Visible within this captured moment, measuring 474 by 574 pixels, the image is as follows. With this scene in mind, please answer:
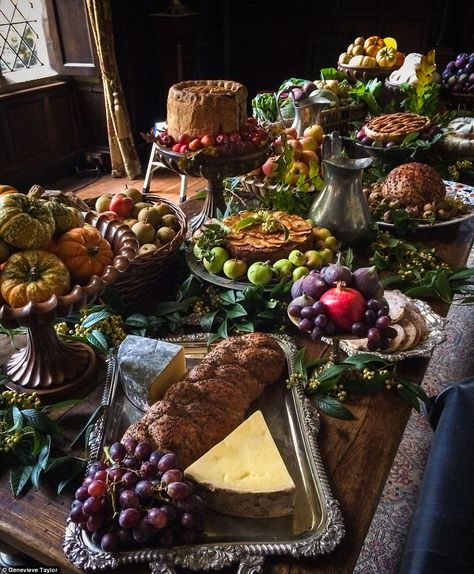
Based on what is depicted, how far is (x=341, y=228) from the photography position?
1.43 m

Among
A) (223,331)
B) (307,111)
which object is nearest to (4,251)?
(223,331)

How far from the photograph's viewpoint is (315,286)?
3.16ft

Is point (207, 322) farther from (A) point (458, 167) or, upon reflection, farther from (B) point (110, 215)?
(A) point (458, 167)

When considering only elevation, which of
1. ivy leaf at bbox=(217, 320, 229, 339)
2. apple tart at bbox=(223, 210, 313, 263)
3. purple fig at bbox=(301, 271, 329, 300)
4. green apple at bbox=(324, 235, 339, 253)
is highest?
purple fig at bbox=(301, 271, 329, 300)

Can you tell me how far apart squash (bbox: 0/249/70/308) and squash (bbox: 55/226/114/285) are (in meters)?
0.02

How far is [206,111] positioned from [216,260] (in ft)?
1.53

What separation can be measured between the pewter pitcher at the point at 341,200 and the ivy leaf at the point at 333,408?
63 cm

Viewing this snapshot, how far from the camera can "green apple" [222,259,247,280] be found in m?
1.25

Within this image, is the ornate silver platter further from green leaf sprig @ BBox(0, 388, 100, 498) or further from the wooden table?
green leaf sprig @ BBox(0, 388, 100, 498)

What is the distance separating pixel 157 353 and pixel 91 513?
0.31 meters

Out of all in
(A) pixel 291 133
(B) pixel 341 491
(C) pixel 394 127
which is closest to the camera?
(B) pixel 341 491

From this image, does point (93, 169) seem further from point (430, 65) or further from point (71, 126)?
point (430, 65)

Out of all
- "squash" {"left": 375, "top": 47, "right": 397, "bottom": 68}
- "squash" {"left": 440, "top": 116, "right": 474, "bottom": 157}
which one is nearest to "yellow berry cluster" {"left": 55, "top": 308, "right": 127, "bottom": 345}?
"squash" {"left": 440, "top": 116, "right": 474, "bottom": 157}

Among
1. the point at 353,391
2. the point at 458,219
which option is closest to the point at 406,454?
the point at 458,219
